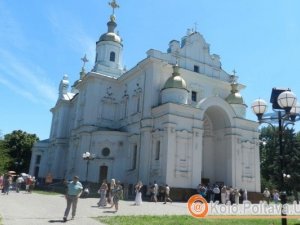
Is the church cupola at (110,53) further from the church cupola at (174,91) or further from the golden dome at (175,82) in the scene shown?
the church cupola at (174,91)

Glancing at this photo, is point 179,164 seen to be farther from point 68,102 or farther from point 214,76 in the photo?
point 68,102

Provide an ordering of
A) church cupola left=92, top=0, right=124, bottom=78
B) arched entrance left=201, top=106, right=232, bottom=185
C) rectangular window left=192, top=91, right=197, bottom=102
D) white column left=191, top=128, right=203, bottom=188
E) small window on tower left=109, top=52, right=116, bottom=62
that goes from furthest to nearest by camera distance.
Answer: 1. small window on tower left=109, top=52, right=116, bottom=62
2. church cupola left=92, top=0, right=124, bottom=78
3. rectangular window left=192, top=91, right=197, bottom=102
4. arched entrance left=201, top=106, right=232, bottom=185
5. white column left=191, top=128, right=203, bottom=188

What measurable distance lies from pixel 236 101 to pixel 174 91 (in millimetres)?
8854

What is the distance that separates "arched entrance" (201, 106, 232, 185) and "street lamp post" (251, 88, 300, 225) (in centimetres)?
2225

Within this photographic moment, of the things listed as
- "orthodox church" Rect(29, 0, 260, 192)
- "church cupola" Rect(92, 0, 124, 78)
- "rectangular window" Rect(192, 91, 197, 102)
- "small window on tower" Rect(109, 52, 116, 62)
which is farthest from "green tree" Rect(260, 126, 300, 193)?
"small window on tower" Rect(109, 52, 116, 62)

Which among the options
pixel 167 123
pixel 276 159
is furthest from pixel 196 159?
pixel 276 159

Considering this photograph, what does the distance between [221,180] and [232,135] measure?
4767mm

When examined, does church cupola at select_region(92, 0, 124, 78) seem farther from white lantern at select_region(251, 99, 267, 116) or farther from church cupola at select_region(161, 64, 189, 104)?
white lantern at select_region(251, 99, 267, 116)

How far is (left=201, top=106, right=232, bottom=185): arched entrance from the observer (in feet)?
111

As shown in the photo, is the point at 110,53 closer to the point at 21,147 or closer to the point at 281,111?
the point at 21,147

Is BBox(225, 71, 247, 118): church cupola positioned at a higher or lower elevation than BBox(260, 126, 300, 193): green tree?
higher

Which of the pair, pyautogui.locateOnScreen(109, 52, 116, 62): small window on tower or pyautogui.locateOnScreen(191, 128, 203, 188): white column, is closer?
pyautogui.locateOnScreen(191, 128, 203, 188): white column

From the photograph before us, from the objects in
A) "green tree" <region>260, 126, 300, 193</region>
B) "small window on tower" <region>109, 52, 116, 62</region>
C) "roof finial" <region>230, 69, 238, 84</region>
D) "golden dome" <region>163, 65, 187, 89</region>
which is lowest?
"green tree" <region>260, 126, 300, 193</region>

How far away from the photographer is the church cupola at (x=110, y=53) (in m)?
40.8
